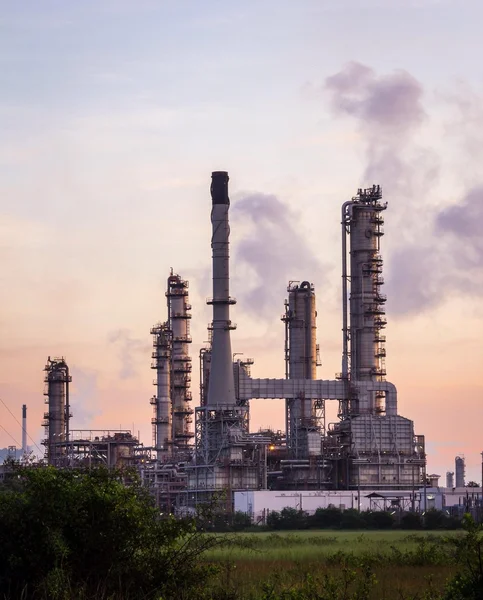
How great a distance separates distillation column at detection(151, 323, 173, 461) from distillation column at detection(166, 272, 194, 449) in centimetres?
78

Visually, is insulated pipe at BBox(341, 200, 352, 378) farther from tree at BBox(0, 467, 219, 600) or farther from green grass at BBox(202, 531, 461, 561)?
tree at BBox(0, 467, 219, 600)

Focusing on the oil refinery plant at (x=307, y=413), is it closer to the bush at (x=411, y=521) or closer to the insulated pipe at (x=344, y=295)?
the insulated pipe at (x=344, y=295)

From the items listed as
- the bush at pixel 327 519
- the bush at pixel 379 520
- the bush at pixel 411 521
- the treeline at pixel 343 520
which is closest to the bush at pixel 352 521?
the treeline at pixel 343 520

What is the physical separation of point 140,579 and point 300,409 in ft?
250

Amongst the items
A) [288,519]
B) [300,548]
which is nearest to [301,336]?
[288,519]

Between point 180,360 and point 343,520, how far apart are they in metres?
37.4

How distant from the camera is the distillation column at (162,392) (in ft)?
371

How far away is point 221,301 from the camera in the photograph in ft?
295

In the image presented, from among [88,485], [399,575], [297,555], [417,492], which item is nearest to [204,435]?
[417,492]

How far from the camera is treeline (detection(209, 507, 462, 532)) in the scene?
76.3m

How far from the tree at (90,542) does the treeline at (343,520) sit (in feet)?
172

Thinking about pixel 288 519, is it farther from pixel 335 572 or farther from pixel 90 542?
pixel 90 542

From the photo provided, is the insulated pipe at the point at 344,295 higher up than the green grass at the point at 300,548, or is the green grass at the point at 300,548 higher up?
the insulated pipe at the point at 344,295

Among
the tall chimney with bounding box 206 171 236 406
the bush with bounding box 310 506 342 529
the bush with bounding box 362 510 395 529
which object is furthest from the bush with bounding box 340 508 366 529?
the tall chimney with bounding box 206 171 236 406
